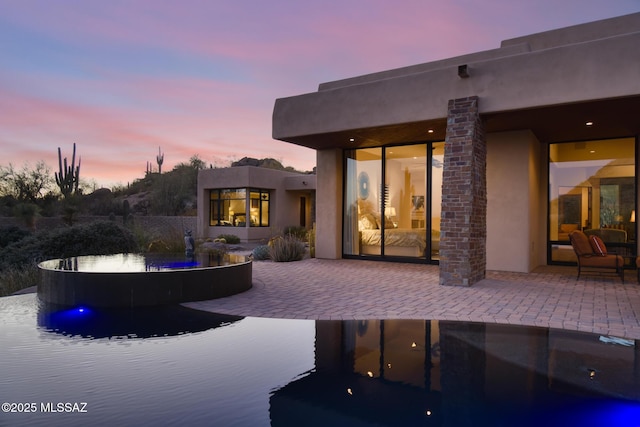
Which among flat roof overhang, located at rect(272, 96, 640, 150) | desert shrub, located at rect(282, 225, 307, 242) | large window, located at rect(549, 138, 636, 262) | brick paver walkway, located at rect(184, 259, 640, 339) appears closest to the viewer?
brick paver walkway, located at rect(184, 259, 640, 339)

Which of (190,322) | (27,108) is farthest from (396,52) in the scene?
(27,108)

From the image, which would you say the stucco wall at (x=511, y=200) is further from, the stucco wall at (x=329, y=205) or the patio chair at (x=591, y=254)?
the stucco wall at (x=329, y=205)

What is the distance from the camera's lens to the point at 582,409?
A: 241cm

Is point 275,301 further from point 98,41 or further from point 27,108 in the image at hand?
point 27,108

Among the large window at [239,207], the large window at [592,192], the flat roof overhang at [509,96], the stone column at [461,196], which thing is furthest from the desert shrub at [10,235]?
the large window at [592,192]

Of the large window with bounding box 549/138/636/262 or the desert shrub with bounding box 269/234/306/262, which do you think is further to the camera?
the desert shrub with bounding box 269/234/306/262

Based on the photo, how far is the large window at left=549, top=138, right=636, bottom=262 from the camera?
368 inches

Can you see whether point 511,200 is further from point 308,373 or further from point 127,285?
point 127,285

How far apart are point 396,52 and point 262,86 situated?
5654mm

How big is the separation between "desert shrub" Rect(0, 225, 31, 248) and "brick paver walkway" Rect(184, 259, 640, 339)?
28.0 feet

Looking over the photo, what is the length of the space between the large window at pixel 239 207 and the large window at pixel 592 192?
13661mm

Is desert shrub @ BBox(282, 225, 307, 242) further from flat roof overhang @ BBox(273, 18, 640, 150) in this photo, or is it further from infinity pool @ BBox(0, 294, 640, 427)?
infinity pool @ BBox(0, 294, 640, 427)

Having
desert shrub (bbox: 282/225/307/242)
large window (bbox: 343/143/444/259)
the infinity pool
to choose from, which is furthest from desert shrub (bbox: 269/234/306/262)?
desert shrub (bbox: 282/225/307/242)

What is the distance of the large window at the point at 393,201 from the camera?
31.6ft
